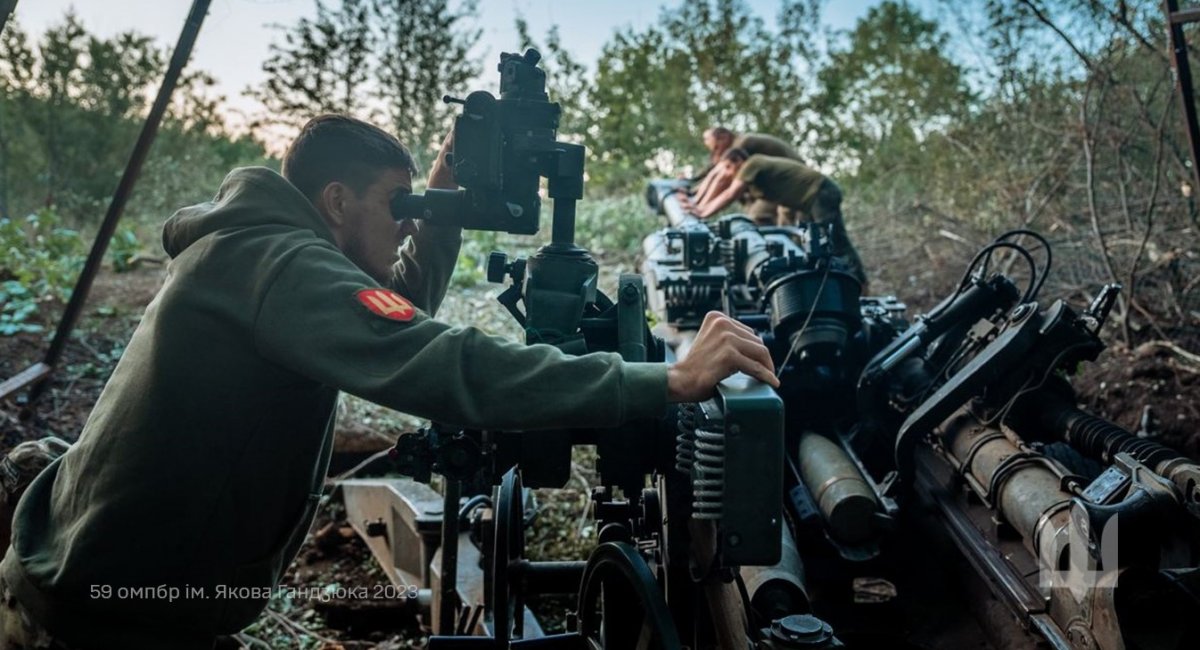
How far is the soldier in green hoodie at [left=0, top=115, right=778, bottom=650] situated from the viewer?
1.65 metres

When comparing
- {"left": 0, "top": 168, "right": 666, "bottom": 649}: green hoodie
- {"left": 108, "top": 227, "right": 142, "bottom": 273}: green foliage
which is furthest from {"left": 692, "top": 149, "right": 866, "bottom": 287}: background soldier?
{"left": 0, "top": 168, "right": 666, "bottom": 649}: green hoodie

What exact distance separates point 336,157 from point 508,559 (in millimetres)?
1504

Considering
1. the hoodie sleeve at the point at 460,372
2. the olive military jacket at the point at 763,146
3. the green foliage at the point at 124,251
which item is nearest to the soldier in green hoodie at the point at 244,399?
the hoodie sleeve at the point at 460,372

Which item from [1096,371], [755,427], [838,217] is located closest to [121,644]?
[755,427]

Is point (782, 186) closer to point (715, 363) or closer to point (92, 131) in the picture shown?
point (715, 363)

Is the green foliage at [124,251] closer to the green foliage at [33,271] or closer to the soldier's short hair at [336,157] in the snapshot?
the green foliage at [33,271]

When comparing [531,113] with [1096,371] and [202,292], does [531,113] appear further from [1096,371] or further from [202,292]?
[1096,371]

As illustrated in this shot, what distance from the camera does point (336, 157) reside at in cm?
221

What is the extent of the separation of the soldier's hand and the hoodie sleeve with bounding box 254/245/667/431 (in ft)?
0.12

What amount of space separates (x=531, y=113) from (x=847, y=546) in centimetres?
199

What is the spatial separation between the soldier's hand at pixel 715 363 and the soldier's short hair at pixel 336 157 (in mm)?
1014

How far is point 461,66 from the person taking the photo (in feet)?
25.6

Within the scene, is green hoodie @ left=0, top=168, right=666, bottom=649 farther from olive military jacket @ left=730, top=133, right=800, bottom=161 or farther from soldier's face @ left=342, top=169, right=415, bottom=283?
olive military jacket @ left=730, top=133, right=800, bottom=161

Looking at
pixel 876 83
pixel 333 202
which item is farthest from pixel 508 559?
pixel 876 83
